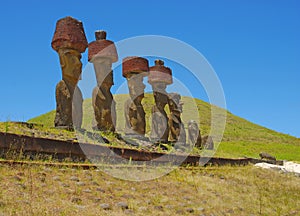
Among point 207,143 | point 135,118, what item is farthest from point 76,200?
point 207,143

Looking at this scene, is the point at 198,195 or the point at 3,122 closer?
the point at 198,195

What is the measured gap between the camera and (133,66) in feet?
46.6

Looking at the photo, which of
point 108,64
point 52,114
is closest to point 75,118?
point 108,64

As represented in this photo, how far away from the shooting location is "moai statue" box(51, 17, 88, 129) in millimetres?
10438

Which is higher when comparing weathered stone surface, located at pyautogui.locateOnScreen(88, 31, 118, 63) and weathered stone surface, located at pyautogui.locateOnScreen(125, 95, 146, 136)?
weathered stone surface, located at pyautogui.locateOnScreen(88, 31, 118, 63)

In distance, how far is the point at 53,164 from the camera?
6.43 m

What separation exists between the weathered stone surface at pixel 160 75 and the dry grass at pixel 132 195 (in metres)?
7.10

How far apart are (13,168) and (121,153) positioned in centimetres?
320

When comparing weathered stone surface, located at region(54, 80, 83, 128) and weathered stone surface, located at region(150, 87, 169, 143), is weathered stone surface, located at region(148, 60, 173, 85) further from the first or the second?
weathered stone surface, located at region(54, 80, 83, 128)

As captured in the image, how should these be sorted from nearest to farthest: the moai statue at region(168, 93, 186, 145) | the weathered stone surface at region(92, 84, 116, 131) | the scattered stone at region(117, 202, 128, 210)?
the scattered stone at region(117, 202, 128, 210) < the weathered stone surface at region(92, 84, 116, 131) < the moai statue at region(168, 93, 186, 145)

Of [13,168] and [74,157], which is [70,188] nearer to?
[13,168]

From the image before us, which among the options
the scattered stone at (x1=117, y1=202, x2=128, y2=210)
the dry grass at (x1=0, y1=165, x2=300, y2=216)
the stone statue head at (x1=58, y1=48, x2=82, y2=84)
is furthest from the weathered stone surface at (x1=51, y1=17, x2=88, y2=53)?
the scattered stone at (x1=117, y1=202, x2=128, y2=210)

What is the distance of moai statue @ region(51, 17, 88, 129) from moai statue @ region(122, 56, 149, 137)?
3.35 metres

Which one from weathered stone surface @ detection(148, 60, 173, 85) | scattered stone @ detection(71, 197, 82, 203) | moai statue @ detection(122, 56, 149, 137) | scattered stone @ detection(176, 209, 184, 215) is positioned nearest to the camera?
scattered stone @ detection(71, 197, 82, 203)
